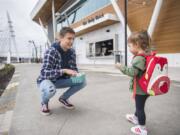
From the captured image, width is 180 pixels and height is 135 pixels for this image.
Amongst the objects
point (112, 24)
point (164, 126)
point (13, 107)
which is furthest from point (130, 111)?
point (112, 24)

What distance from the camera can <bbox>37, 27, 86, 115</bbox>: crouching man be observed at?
237cm

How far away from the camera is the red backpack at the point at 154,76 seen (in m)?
1.77

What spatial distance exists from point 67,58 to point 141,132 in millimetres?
1299

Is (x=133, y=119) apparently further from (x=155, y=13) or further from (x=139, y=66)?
(x=155, y=13)

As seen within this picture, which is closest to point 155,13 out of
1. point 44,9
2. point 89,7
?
→ point 89,7

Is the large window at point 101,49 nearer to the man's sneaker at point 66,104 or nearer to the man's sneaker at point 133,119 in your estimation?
the man's sneaker at point 66,104

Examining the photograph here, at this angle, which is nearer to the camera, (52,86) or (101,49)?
(52,86)

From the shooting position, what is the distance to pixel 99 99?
341 centimetres

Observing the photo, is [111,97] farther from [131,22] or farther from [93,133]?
[131,22]

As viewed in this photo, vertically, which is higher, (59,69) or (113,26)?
(113,26)

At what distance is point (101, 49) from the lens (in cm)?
1514

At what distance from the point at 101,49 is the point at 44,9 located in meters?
14.7

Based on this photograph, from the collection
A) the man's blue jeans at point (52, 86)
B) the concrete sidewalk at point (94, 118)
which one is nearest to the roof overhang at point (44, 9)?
the concrete sidewalk at point (94, 118)

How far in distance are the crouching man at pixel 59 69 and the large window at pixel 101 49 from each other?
10375 mm
